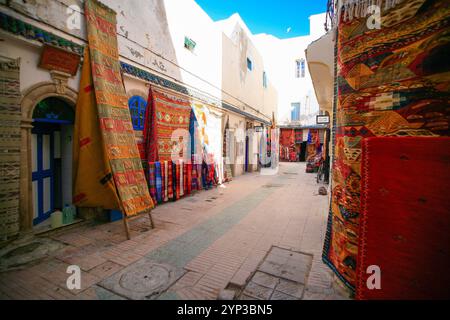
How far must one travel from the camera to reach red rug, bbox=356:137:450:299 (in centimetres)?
178

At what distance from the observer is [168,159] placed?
7234 mm

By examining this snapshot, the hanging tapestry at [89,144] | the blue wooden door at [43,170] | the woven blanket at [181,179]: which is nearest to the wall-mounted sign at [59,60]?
the hanging tapestry at [89,144]

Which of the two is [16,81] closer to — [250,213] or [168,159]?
[168,159]

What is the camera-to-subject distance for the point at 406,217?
1940 millimetres

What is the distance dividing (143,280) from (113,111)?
3459 mm

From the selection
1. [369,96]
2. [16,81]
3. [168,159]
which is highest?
[16,81]

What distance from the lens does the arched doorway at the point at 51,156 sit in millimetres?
4554

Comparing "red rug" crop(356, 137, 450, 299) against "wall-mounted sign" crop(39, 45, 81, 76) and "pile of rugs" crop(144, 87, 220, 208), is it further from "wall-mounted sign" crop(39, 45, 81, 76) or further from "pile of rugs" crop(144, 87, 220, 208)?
"pile of rugs" crop(144, 87, 220, 208)

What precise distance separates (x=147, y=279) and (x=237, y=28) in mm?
13380

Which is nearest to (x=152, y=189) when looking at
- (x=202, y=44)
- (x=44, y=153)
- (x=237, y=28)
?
(x=44, y=153)

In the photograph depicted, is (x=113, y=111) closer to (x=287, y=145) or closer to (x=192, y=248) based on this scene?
(x=192, y=248)

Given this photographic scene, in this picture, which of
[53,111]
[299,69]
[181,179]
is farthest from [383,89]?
[299,69]

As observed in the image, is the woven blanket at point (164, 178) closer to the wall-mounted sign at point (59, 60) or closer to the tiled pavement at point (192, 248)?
the tiled pavement at point (192, 248)
